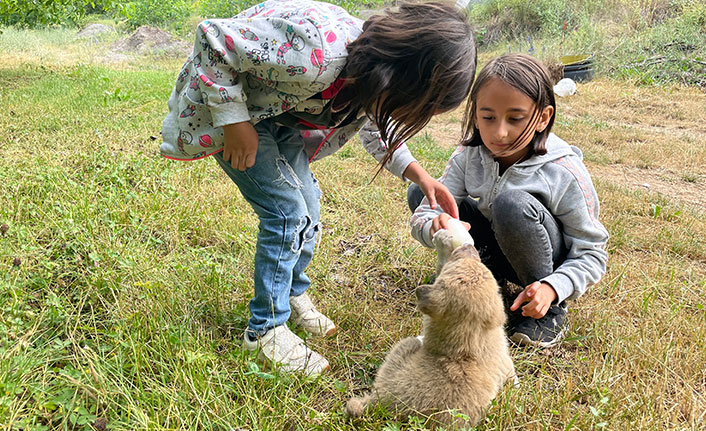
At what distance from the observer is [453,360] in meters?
1.65

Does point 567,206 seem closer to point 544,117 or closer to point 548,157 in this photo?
point 548,157

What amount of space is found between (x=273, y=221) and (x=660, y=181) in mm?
4254

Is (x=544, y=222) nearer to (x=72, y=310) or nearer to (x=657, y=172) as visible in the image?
(x=72, y=310)

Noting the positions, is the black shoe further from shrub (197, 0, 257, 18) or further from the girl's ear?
shrub (197, 0, 257, 18)

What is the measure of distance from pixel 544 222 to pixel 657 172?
344 centimetres

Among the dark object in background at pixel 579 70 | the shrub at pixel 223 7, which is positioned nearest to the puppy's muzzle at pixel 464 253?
the dark object in background at pixel 579 70

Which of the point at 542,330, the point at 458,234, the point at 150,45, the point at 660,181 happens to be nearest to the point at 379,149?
the point at 458,234

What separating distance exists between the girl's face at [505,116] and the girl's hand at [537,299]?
2.12ft

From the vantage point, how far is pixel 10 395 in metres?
1.50

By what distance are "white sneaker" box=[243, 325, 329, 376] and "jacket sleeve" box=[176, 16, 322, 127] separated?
86 cm

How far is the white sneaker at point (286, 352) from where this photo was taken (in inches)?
72.2

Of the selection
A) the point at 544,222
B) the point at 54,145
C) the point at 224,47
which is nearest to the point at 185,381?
the point at 224,47

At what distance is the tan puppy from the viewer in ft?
5.20

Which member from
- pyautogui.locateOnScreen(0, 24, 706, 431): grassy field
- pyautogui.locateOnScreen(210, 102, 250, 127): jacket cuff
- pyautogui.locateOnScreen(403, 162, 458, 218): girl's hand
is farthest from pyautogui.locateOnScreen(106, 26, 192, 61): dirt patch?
pyautogui.locateOnScreen(210, 102, 250, 127): jacket cuff
